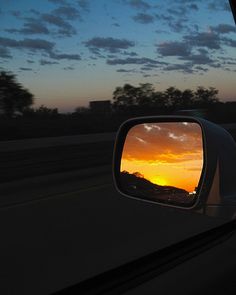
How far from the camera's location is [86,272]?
144 inches

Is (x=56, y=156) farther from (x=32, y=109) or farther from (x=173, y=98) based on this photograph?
(x=173, y=98)

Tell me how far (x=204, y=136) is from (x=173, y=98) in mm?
1997

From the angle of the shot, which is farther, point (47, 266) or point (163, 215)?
point (163, 215)

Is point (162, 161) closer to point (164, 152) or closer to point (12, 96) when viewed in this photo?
point (164, 152)

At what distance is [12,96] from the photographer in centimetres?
634

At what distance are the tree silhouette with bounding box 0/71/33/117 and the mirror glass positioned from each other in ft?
8.60

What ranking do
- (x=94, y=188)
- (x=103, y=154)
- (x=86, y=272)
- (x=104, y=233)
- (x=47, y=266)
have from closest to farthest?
(x=86, y=272), (x=47, y=266), (x=104, y=233), (x=94, y=188), (x=103, y=154)

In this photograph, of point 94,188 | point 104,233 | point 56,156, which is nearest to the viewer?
point 104,233

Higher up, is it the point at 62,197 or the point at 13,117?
the point at 13,117


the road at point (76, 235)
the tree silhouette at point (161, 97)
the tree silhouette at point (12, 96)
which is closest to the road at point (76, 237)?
the road at point (76, 235)

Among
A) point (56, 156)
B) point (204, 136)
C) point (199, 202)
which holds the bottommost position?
point (56, 156)

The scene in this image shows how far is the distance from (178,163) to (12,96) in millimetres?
4117

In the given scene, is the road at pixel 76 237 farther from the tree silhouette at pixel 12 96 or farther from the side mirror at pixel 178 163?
the tree silhouette at pixel 12 96

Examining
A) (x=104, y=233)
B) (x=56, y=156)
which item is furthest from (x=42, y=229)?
(x=56, y=156)
